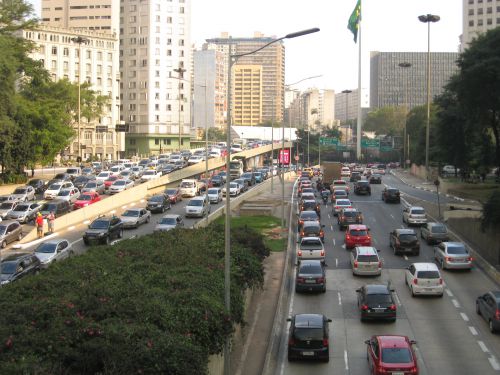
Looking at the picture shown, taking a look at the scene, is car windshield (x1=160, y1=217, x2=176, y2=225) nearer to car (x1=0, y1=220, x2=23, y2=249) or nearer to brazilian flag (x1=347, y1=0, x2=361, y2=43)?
car (x1=0, y1=220, x2=23, y2=249)

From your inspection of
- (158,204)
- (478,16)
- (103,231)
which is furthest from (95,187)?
(478,16)

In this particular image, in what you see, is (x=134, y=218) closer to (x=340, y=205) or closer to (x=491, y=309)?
(x=340, y=205)

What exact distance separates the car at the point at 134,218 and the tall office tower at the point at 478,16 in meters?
117

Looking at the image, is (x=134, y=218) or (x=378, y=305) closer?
(x=378, y=305)

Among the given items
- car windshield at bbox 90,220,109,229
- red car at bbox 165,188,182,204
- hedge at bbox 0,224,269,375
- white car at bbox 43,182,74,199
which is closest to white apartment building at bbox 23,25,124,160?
white car at bbox 43,182,74,199

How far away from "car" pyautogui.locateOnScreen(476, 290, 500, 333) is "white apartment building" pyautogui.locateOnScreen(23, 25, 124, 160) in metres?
103

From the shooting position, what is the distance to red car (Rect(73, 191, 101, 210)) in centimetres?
5203

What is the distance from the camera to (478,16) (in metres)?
149

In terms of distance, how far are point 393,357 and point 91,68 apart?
11702 cm

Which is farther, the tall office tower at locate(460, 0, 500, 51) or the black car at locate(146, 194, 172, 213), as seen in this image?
the tall office tower at locate(460, 0, 500, 51)

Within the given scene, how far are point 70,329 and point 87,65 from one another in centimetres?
11826

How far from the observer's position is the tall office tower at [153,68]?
14138cm

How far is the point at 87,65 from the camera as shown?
126875 mm

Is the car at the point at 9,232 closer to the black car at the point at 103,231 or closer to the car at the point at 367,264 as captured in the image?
the black car at the point at 103,231
